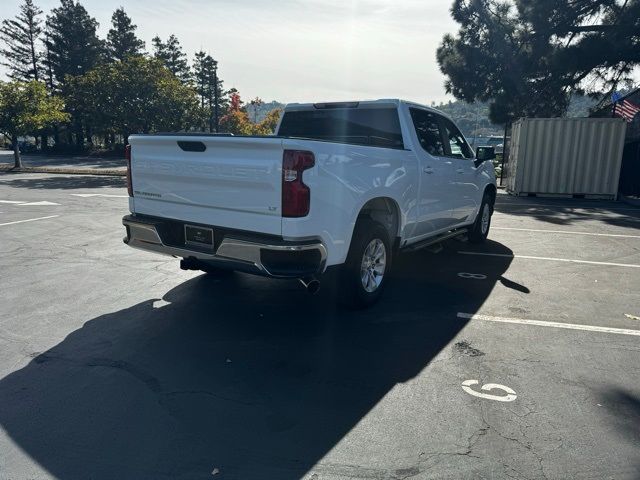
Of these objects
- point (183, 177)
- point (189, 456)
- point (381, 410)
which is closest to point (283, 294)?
point (183, 177)

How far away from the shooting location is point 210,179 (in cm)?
422

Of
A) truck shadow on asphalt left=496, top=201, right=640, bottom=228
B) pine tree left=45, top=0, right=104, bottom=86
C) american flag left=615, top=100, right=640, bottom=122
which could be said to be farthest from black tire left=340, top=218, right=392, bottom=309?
pine tree left=45, top=0, right=104, bottom=86

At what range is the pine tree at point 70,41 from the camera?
172 ft

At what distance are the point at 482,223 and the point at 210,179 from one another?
551 centimetres

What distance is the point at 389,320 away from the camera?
468 cm

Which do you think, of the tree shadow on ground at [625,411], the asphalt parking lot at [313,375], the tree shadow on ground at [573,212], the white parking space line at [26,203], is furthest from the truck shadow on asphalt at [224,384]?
the white parking space line at [26,203]

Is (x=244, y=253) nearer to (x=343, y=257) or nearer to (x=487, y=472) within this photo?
(x=343, y=257)

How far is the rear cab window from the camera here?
5.62m

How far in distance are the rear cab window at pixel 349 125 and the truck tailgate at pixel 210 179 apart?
1.73 metres

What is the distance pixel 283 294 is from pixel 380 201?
149cm

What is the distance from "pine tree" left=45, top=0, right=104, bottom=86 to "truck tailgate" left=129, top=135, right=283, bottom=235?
56.2 m

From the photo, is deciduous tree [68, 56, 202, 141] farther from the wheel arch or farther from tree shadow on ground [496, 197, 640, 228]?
the wheel arch

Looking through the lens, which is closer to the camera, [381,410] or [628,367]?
[381,410]

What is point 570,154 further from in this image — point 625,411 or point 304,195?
point 304,195
